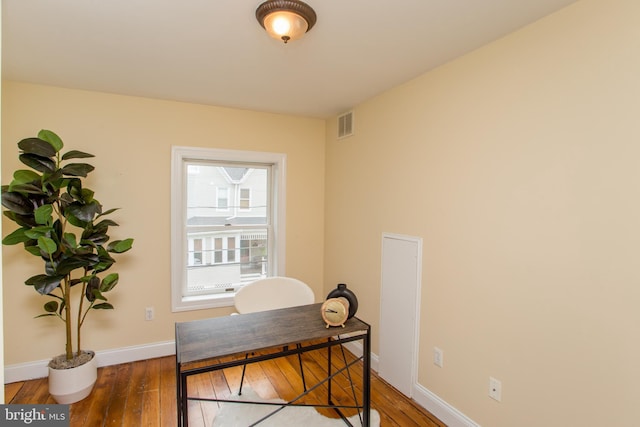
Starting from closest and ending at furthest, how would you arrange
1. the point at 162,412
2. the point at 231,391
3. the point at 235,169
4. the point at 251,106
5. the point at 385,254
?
the point at 162,412 < the point at 231,391 < the point at 385,254 < the point at 251,106 < the point at 235,169

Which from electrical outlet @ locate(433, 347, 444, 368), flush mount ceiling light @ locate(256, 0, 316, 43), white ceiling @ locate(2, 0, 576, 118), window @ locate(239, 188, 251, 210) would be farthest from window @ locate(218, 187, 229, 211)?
electrical outlet @ locate(433, 347, 444, 368)

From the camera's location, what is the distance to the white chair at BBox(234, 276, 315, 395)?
8.66 feet

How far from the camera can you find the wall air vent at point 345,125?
3.28 meters

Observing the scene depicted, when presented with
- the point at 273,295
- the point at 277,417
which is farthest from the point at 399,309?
the point at 277,417

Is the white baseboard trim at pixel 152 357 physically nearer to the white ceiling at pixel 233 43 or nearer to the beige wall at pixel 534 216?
the beige wall at pixel 534 216

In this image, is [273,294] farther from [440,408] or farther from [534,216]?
[534,216]

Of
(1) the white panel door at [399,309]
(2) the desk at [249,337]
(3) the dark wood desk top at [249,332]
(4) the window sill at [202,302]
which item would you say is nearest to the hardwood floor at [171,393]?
(1) the white panel door at [399,309]

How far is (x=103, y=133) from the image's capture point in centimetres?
286

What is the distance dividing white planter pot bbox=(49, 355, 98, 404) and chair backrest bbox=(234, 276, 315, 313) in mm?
1266

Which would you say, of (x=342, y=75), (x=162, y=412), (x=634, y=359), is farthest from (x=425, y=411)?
(x=342, y=75)

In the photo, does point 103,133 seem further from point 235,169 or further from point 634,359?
point 634,359

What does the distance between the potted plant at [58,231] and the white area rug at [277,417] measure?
112 cm

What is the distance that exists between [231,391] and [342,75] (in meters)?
2.58

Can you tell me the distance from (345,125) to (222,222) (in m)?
1.66
